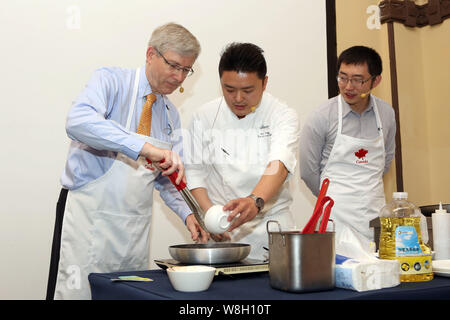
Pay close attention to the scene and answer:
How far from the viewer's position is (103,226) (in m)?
1.75

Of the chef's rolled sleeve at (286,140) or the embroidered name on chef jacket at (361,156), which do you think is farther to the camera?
the embroidered name on chef jacket at (361,156)

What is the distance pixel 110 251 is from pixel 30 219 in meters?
0.60

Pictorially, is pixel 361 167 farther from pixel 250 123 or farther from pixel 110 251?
pixel 110 251

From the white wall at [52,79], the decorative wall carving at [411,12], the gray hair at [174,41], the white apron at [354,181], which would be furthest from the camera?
the decorative wall carving at [411,12]

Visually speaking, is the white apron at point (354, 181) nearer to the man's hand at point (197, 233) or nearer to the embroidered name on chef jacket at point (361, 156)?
the embroidered name on chef jacket at point (361, 156)

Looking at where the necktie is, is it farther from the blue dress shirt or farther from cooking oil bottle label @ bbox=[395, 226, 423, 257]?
cooking oil bottle label @ bbox=[395, 226, 423, 257]

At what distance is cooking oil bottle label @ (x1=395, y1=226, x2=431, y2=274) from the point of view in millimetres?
1171

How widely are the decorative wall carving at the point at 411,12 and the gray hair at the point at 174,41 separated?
2367 mm

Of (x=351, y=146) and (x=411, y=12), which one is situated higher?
(x=411, y=12)

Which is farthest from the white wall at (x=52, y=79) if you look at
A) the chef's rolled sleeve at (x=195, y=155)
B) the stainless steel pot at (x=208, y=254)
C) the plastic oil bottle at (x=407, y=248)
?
the plastic oil bottle at (x=407, y=248)

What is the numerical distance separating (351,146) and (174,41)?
1149 millimetres

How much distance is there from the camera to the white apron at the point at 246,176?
199cm

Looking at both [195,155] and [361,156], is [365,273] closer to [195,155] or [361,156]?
[195,155]

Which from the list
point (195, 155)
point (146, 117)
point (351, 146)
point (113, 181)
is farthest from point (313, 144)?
point (113, 181)
